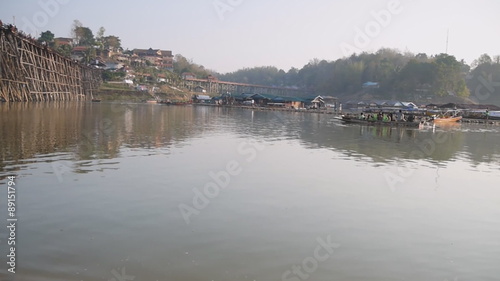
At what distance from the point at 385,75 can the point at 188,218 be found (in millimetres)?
124311

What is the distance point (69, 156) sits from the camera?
14211 millimetres

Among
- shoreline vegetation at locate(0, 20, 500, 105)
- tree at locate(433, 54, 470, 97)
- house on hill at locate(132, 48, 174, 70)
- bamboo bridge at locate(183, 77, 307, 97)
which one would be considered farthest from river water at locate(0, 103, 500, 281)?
house on hill at locate(132, 48, 174, 70)

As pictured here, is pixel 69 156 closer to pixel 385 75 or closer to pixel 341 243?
pixel 341 243

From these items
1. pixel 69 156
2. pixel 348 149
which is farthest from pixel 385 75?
pixel 69 156

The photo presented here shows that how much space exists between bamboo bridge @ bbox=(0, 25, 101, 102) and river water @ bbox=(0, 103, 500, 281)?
27.9 meters

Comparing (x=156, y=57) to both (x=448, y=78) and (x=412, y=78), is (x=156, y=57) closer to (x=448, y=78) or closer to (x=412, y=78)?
(x=412, y=78)

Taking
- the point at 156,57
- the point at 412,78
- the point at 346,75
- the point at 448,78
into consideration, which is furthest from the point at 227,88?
the point at 448,78

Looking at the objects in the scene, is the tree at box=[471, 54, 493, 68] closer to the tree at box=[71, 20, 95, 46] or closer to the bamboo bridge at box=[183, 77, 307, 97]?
the bamboo bridge at box=[183, 77, 307, 97]

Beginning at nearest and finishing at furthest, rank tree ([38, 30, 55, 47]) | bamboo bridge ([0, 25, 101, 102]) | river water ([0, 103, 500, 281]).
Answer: river water ([0, 103, 500, 281])
bamboo bridge ([0, 25, 101, 102])
tree ([38, 30, 55, 47])

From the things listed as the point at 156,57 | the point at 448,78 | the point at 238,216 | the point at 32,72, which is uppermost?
the point at 156,57

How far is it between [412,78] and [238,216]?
370 feet

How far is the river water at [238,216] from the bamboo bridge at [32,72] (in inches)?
1098

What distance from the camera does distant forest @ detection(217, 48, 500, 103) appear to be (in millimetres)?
101062

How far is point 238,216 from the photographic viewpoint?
8.80 metres
